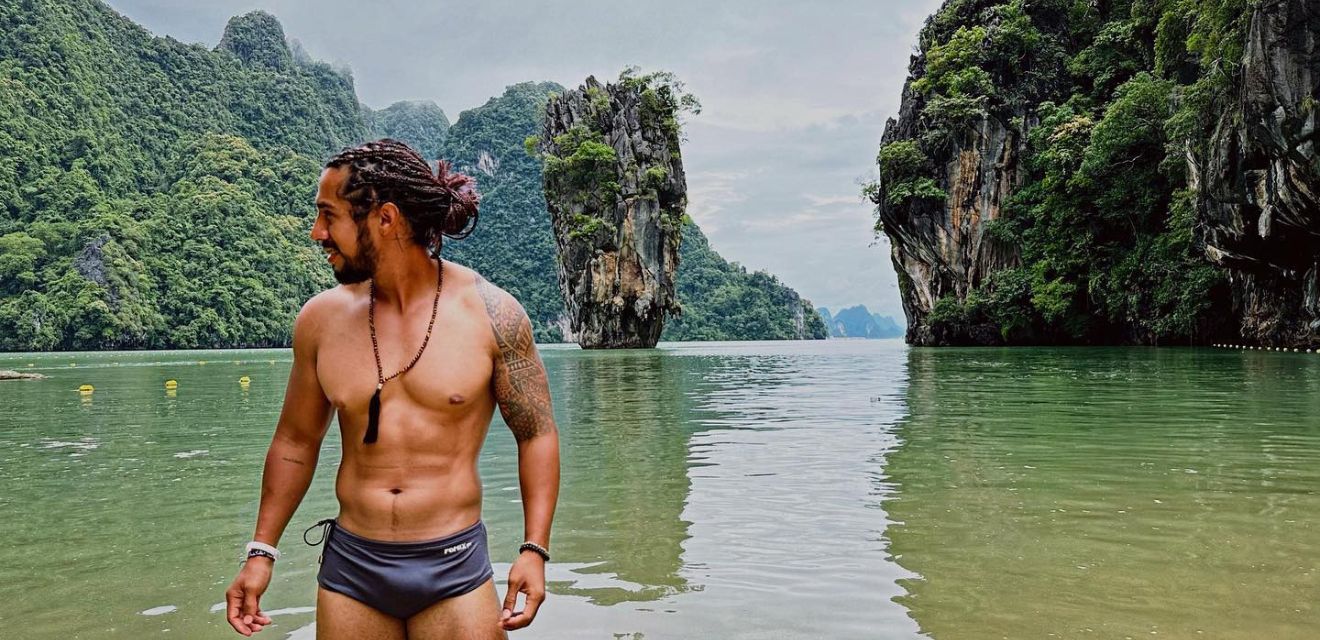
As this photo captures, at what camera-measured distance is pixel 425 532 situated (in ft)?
6.64

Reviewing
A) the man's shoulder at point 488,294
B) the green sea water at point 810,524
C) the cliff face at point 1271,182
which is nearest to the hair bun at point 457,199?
the man's shoulder at point 488,294

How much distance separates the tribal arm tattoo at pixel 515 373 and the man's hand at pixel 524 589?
303 mm

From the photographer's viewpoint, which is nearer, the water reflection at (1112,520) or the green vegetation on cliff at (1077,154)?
the water reflection at (1112,520)

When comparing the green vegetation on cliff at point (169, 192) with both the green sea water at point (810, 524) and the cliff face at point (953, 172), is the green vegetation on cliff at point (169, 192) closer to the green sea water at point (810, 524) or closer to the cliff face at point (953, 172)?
the cliff face at point (953, 172)

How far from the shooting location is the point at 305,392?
7.19ft

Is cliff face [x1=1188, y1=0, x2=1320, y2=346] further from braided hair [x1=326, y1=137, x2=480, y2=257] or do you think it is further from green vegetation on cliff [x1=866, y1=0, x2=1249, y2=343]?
braided hair [x1=326, y1=137, x2=480, y2=257]

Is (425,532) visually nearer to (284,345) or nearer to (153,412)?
(153,412)

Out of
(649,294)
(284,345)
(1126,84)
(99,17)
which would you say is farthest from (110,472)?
(99,17)

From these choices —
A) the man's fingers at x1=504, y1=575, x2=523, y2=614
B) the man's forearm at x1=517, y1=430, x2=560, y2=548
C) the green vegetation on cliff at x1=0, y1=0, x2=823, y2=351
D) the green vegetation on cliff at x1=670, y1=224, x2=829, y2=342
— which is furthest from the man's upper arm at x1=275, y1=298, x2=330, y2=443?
the green vegetation on cliff at x1=670, y1=224, x2=829, y2=342

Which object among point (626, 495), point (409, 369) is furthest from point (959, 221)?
point (409, 369)

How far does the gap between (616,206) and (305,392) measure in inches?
2026

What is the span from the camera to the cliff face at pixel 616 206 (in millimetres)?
52531

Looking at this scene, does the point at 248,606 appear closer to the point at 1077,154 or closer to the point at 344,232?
the point at 344,232

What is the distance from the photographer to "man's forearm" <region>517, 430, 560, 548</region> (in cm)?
211
